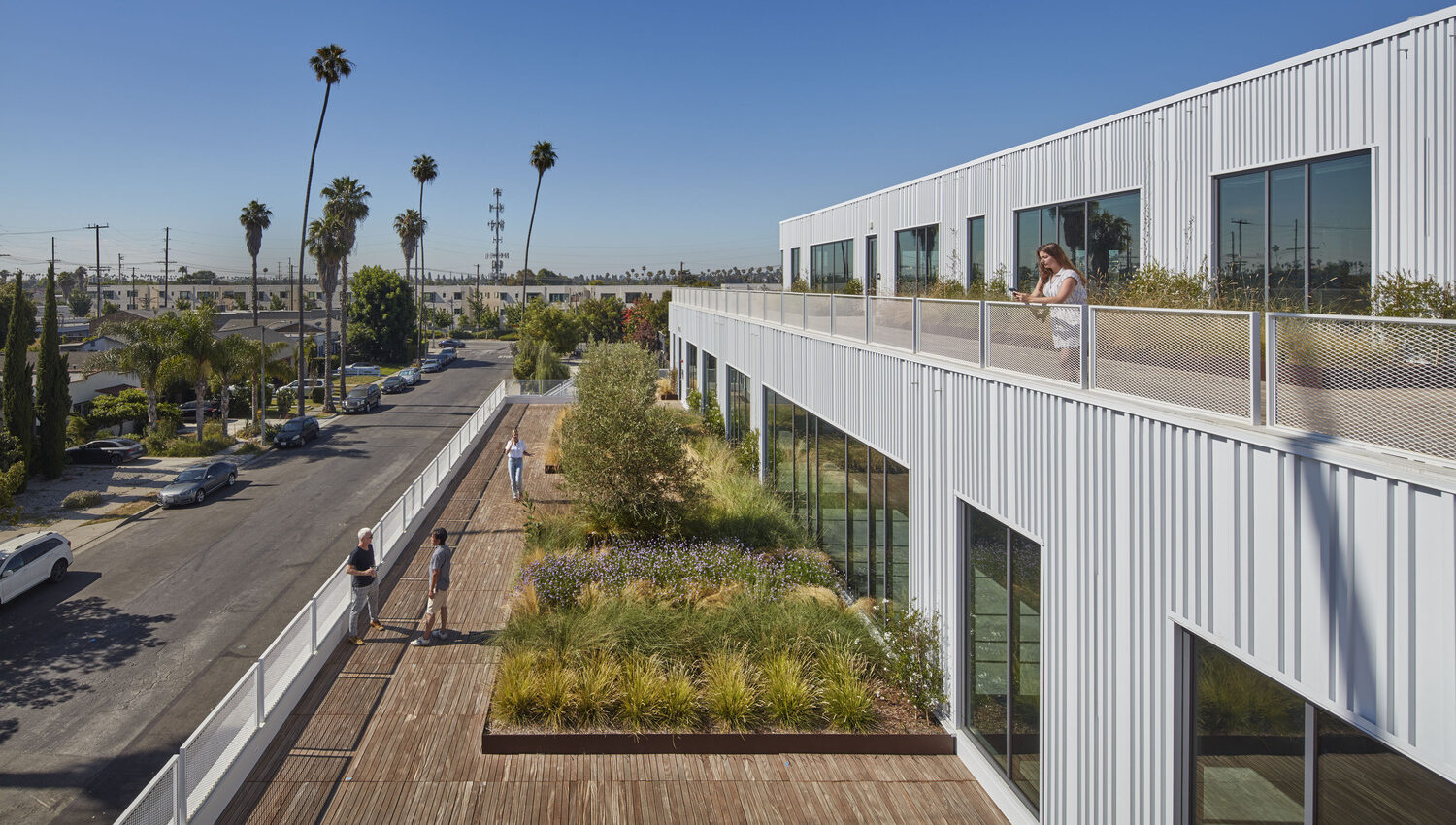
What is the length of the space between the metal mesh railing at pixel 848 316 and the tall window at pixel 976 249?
20.9 feet

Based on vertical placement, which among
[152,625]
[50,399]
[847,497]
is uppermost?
[50,399]

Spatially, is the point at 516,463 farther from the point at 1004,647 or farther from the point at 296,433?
the point at 296,433

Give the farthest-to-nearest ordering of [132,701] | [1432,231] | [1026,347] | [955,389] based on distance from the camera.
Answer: [132,701] → [1432,231] → [955,389] → [1026,347]

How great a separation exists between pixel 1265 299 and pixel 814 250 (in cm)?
2149

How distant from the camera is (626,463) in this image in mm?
13719

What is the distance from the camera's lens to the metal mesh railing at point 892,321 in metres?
10.1

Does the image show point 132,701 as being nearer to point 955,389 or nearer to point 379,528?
point 379,528

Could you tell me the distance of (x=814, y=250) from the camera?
3131cm

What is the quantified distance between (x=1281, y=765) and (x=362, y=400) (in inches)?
2120

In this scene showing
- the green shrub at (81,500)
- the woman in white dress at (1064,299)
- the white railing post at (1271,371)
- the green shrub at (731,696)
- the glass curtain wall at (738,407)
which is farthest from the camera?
the green shrub at (81,500)

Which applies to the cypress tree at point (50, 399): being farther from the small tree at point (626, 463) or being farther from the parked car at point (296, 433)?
the small tree at point (626, 463)

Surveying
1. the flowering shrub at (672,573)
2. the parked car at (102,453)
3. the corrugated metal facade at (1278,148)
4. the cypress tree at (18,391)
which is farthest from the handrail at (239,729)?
the parked car at (102,453)

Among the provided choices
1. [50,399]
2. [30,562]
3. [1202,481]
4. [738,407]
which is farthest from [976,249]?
[50,399]

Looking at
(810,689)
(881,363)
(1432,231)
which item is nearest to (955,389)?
(881,363)
